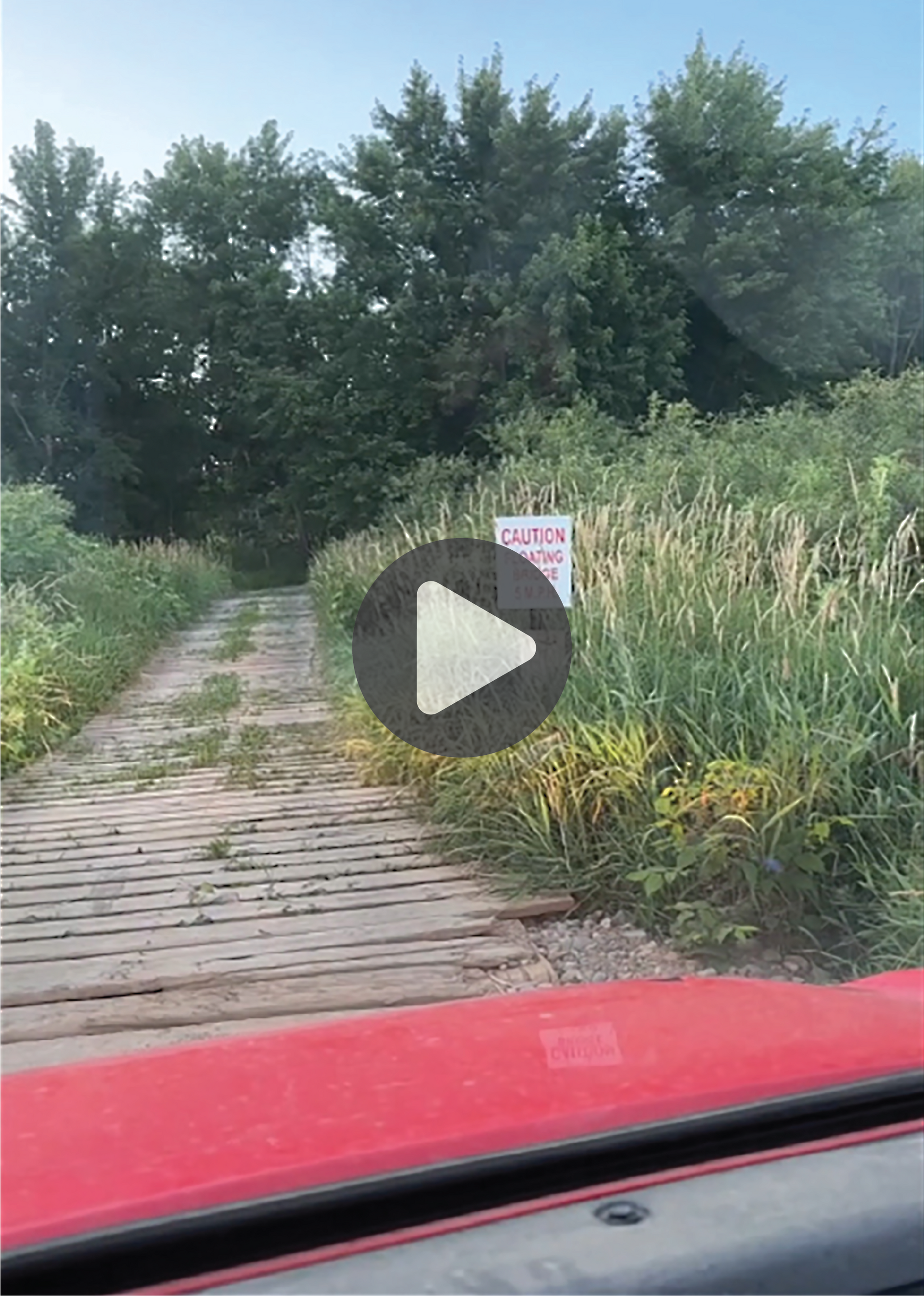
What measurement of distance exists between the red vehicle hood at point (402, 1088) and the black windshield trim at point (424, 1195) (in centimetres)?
2

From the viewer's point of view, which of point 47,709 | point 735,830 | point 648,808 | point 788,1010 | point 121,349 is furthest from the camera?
point 121,349

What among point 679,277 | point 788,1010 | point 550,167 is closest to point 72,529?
point 550,167

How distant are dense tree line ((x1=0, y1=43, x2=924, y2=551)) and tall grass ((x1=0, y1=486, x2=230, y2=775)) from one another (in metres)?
2.19

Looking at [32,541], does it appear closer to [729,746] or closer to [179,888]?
[179,888]

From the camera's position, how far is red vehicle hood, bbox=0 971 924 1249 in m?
1.13

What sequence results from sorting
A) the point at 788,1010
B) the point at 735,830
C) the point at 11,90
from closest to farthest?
the point at 788,1010
the point at 735,830
the point at 11,90

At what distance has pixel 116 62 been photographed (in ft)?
14.9

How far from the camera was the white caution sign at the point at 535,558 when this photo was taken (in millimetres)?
4652

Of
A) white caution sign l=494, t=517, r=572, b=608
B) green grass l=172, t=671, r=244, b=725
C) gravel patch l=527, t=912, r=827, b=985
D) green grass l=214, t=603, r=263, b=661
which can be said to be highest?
white caution sign l=494, t=517, r=572, b=608

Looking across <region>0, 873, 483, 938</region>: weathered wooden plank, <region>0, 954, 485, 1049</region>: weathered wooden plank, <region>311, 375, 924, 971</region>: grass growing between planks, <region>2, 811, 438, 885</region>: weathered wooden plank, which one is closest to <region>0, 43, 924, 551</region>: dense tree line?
<region>311, 375, 924, 971</region>: grass growing between planks

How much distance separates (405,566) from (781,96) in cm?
969

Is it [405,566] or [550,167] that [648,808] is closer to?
[405,566]

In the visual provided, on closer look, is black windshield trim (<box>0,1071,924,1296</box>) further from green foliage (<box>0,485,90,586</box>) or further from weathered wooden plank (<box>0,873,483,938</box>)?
green foliage (<box>0,485,90,586</box>)
